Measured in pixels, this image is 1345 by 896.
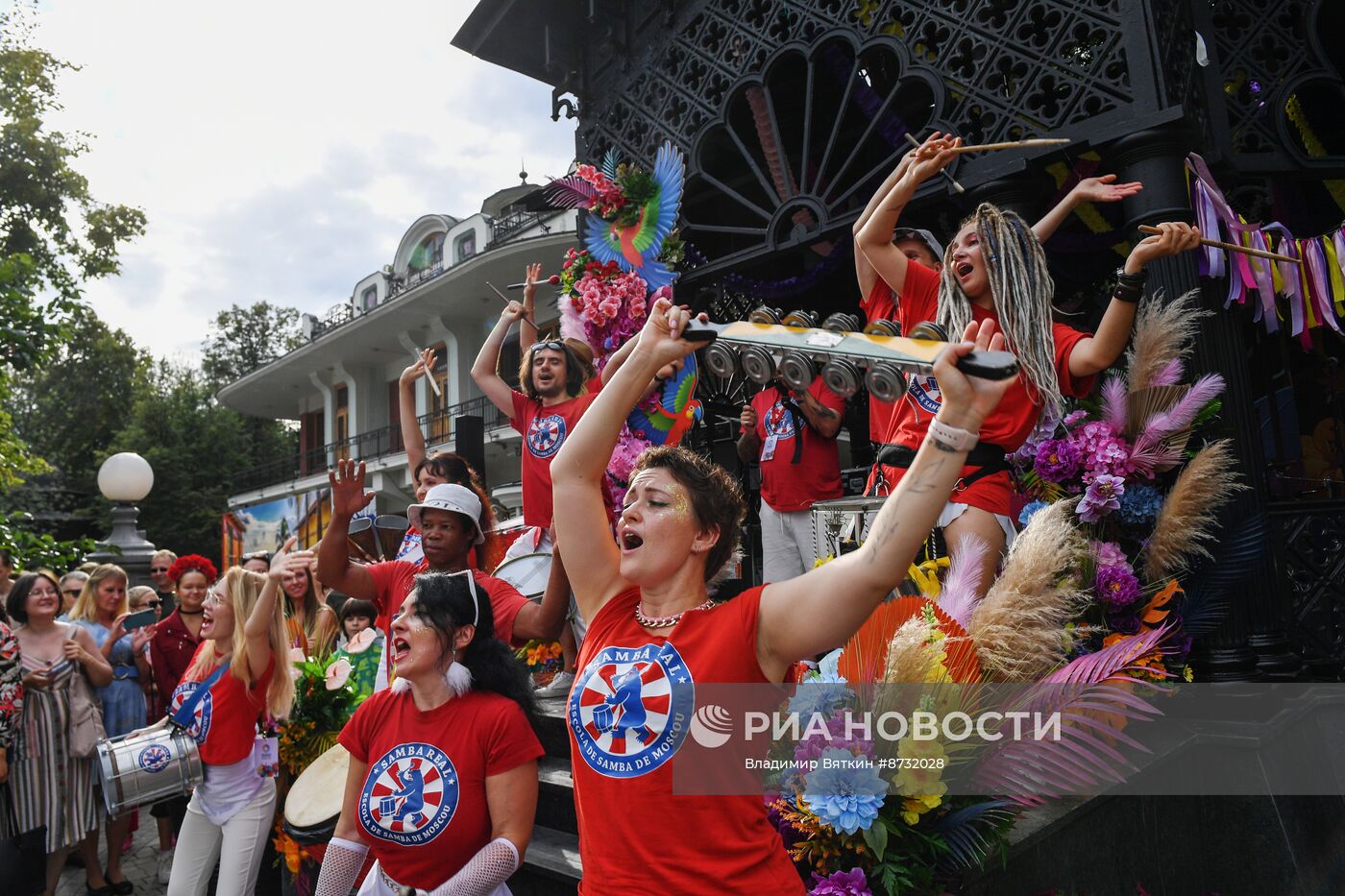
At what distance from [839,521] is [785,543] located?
1595mm

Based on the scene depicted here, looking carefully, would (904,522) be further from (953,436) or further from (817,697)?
(817,697)

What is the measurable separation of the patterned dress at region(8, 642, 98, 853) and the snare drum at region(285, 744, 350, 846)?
7.58 ft

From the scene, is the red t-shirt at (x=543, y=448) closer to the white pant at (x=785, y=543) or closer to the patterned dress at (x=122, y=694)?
the white pant at (x=785, y=543)

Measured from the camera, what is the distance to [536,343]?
18.3 ft

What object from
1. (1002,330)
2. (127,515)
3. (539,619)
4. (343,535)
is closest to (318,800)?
(343,535)

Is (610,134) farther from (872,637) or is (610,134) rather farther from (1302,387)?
(1302,387)

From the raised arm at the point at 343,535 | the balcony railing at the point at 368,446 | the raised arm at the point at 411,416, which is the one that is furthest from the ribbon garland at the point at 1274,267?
the balcony railing at the point at 368,446

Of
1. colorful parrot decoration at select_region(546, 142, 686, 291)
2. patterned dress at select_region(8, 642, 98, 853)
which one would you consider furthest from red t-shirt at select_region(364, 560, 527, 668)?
colorful parrot decoration at select_region(546, 142, 686, 291)

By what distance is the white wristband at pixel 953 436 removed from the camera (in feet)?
5.66

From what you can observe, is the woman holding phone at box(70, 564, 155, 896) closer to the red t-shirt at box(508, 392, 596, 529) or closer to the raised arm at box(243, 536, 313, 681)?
the raised arm at box(243, 536, 313, 681)

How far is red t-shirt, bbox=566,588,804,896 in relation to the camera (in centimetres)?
189

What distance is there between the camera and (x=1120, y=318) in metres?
3.40

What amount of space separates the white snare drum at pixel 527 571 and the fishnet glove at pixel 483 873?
235 centimetres

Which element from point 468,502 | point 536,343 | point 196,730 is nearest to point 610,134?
point 536,343
